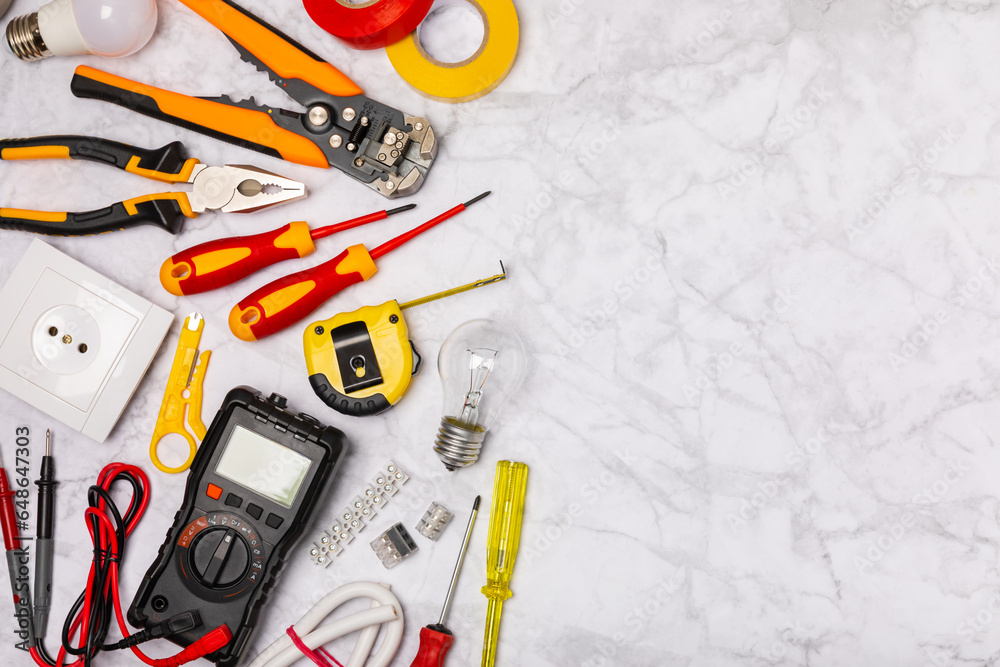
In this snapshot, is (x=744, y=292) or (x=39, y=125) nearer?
(x=744, y=292)

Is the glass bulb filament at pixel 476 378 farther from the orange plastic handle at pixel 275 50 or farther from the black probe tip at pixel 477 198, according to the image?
the orange plastic handle at pixel 275 50

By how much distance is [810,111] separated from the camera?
1474 mm

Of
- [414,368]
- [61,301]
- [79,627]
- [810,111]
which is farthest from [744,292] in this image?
[79,627]

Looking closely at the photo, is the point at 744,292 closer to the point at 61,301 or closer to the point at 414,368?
the point at 414,368

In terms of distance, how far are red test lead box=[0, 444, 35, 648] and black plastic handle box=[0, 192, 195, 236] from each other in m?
0.52

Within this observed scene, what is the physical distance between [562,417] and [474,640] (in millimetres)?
471

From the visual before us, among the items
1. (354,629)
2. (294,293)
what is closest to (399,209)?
(294,293)

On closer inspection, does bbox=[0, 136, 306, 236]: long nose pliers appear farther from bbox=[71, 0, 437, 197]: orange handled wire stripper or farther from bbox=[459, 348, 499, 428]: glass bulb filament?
bbox=[459, 348, 499, 428]: glass bulb filament

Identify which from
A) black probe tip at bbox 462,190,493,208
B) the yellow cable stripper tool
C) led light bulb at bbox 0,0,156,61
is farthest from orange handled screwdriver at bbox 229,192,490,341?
led light bulb at bbox 0,0,156,61

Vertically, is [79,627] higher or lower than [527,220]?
lower

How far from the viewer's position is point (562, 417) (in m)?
1.47

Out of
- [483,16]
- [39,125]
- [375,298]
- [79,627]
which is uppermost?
[483,16]

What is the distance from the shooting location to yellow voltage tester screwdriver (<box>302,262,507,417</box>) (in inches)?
55.2

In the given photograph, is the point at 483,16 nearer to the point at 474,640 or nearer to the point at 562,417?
the point at 562,417
